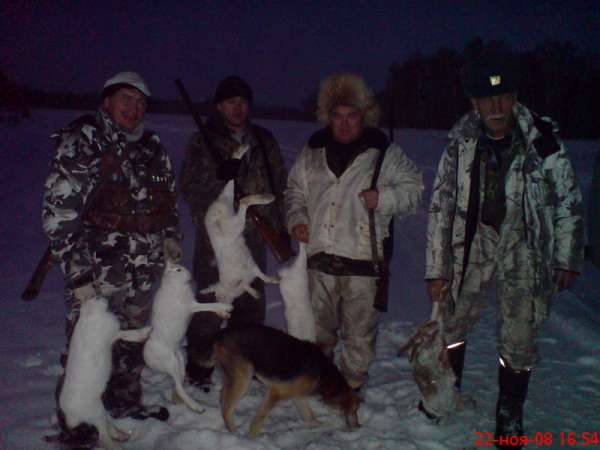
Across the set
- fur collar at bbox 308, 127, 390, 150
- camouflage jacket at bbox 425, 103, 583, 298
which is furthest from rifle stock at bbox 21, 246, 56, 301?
camouflage jacket at bbox 425, 103, 583, 298

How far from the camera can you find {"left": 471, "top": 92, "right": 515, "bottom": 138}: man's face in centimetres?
338

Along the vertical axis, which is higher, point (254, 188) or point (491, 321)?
point (254, 188)

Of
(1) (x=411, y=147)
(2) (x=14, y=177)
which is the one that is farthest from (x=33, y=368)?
(1) (x=411, y=147)

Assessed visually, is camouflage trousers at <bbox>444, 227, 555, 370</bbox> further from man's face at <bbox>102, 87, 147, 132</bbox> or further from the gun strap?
man's face at <bbox>102, 87, 147, 132</bbox>

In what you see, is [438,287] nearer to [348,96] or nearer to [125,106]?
[348,96]

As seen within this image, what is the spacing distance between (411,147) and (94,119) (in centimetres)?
2551

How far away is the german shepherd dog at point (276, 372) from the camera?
12.3ft

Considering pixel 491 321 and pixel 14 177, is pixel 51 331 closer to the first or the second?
pixel 491 321

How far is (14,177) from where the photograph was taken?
17.8m

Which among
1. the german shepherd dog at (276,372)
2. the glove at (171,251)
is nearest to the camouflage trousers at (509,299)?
the german shepherd dog at (276,372)

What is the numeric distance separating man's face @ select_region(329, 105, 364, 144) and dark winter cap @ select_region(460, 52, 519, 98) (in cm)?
94

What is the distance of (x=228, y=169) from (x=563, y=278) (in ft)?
9.26

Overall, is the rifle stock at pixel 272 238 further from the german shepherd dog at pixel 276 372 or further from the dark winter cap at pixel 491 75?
the dark winter cap at pixel 491 75
